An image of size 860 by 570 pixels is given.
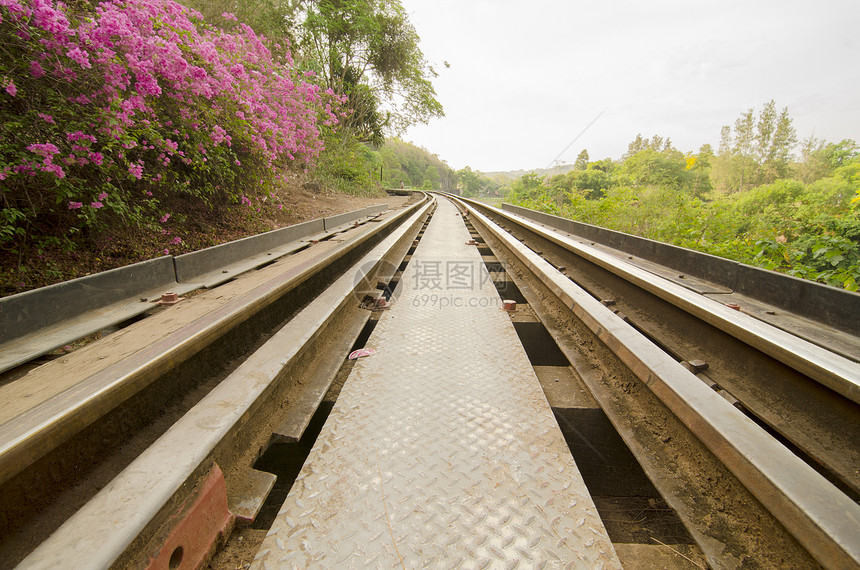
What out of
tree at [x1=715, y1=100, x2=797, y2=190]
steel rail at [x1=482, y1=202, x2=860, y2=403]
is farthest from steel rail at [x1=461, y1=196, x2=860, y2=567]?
tree at [x1=715, y1=100, x2=797, y2=190]

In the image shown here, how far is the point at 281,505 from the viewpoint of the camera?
1.07 meters

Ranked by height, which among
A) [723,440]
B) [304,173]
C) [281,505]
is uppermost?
[304,173]

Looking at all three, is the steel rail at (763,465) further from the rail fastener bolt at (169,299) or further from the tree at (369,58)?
the tree at (369,58)

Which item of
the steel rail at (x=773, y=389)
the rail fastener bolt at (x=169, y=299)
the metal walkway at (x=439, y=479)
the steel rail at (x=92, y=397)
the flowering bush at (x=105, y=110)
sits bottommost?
the metal walkway at (x=439, y=479)

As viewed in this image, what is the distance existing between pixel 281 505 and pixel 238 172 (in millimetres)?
4951

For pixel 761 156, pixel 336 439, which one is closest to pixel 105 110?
pixel 336 439

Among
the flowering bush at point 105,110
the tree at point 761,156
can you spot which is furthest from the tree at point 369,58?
the tree at point 761,156

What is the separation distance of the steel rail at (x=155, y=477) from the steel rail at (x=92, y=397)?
0.64 ft

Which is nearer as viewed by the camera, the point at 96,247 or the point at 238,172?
the point at 96,247

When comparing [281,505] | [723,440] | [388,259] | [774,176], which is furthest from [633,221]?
[774,176]

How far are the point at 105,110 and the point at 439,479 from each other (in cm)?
369

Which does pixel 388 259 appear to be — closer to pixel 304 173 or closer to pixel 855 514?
pixel 855 514

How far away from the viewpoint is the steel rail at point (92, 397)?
73 centimetres

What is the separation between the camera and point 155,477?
759 millimetres
